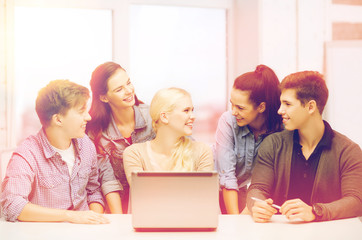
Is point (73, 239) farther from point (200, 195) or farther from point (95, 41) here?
point (95, 41)

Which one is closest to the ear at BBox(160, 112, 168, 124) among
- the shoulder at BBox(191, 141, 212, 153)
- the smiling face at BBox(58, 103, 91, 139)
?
the shoulder at BBox(191, 141, 212, 153)

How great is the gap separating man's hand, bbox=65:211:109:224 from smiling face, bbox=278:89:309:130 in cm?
98

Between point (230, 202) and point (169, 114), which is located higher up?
point (169, 114)

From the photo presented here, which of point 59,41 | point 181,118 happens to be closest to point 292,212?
point 181,118

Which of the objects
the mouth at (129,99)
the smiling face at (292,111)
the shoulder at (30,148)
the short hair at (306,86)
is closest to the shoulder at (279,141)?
the smiling face at (292,111)

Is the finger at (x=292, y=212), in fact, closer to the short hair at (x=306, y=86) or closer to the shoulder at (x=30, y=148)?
the short hair at (x=306, y=86)

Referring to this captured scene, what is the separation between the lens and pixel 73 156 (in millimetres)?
2137

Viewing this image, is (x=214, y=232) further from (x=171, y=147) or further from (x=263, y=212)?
(x=171, y=147)

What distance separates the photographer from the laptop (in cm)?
155

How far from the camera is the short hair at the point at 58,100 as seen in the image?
2092 mm

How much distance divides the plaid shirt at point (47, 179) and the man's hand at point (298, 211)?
1002mm

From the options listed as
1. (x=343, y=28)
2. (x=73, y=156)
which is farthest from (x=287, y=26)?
(x=73, y=156)

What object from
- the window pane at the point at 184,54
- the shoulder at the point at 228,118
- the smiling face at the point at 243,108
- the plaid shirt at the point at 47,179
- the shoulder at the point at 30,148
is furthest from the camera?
the window pane at the point at 184,54

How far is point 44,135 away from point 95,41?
3.99 feet
